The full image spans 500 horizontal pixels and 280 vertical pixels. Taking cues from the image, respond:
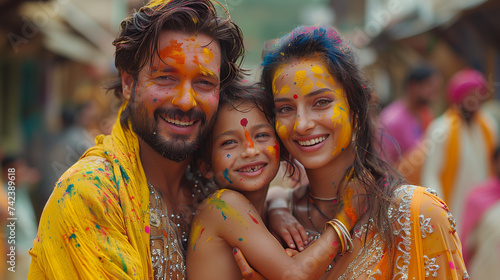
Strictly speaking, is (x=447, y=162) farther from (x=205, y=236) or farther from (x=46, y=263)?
(x=46, y=263)

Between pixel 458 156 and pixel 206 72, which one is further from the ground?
pixel 206 72

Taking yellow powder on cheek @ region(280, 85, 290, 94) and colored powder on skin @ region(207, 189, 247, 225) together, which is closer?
colored powder on skin @ region(207, 189, 247, 225)

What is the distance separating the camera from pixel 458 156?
550 cm

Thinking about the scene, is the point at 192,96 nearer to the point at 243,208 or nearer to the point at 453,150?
the point at 243,208

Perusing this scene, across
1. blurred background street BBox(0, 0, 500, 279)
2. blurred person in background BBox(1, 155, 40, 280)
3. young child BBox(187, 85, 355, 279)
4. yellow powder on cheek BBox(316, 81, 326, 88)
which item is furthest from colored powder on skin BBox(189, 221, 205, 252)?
blurred person in background BBox(1, 155, 40, 280)

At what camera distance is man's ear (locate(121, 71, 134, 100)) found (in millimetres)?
2648

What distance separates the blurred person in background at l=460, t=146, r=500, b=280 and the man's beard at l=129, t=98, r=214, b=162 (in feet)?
11.7

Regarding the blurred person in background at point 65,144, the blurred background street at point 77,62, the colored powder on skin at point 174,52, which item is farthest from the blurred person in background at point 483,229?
the blurred person in background at point 65,144

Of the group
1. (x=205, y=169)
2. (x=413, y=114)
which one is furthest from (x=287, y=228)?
(x=413, y=114)

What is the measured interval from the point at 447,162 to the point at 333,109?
11.4ft

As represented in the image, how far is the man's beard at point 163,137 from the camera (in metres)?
2.51

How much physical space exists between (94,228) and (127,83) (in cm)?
85

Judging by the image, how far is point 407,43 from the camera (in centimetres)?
1088

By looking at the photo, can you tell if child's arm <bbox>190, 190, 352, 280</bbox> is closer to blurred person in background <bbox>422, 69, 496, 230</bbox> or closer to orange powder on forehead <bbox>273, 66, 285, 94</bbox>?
orange powder on forehead <bbox>273, 66, 285, 94</bbox>
